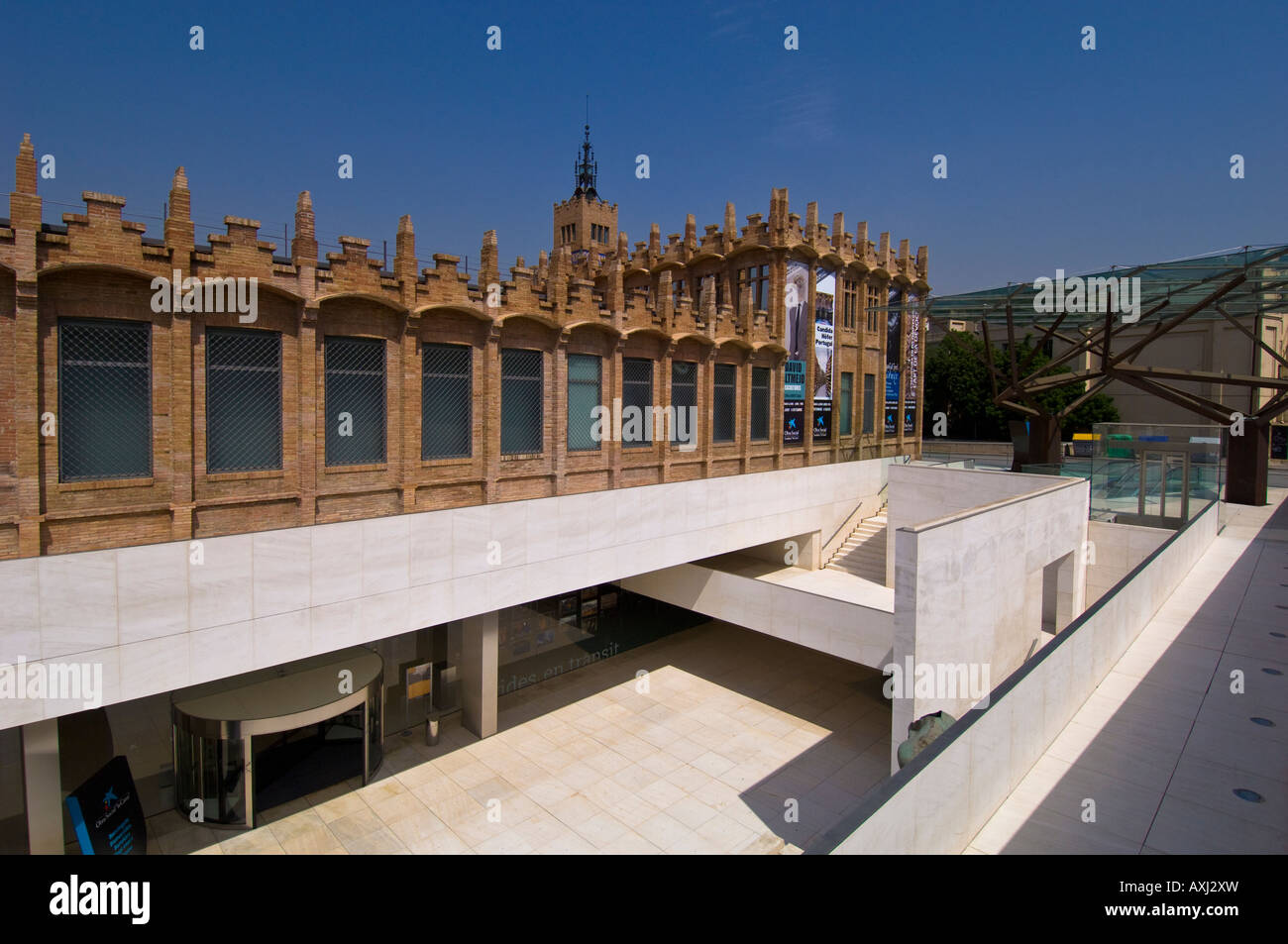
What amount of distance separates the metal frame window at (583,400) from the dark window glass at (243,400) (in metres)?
7.74

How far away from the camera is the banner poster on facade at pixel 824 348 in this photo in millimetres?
28625

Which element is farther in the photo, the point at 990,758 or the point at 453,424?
the point at 453,424

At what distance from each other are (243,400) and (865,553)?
22.5 m

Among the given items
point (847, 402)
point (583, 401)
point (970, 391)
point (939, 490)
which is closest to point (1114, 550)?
point (939, 490)

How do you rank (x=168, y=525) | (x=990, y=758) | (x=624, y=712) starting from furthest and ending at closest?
(x=624, y=712), (x=168, y=525), (x=990, y=758)

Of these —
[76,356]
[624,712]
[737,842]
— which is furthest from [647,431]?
[76,356]

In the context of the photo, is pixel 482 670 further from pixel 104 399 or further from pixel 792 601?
pixel 104 399

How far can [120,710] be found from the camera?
683 inches

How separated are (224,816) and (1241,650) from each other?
2058 centimetres

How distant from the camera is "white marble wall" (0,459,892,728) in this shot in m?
11.2

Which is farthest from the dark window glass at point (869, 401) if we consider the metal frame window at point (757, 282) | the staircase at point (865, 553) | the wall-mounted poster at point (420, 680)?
the wall-mounted poster at point (420, 680)

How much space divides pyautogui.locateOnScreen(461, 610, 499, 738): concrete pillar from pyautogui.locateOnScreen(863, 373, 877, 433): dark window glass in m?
20.9

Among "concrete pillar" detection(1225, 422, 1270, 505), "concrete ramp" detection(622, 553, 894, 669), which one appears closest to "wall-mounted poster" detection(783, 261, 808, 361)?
"concrete ramp" detection(622, 553, 894, 669)
